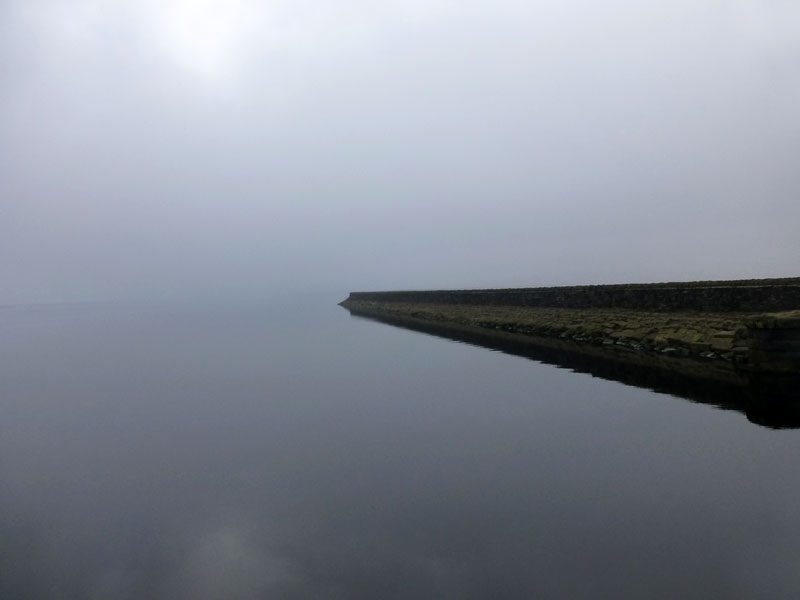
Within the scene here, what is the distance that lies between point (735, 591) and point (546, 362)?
41.6ft

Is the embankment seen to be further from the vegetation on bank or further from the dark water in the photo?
the dark water

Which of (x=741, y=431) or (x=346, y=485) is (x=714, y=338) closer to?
(x=741, y=431)

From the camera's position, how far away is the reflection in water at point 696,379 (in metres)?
9.27

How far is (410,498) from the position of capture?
700 centimetres

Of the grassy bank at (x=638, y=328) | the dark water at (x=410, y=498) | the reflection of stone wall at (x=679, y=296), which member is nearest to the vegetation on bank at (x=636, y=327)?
the grassy bank at (x=638, y=328)

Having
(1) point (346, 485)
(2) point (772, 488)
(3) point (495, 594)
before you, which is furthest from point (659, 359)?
(3) point (495, 594)

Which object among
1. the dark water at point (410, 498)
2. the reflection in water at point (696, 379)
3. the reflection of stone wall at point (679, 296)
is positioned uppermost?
the reflection of stone wall at point (679, 296)

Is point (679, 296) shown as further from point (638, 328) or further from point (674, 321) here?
point (638, 328)

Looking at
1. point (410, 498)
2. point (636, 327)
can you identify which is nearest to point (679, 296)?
point (636, 327)

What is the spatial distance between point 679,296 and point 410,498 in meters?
14.8

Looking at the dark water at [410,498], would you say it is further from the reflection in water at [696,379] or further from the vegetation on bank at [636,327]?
the vegetation on bank at [636,327]

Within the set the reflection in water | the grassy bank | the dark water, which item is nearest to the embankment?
the grassy bank

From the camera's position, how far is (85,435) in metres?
11.9

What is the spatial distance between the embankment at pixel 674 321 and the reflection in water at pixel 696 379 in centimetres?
27
